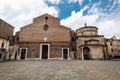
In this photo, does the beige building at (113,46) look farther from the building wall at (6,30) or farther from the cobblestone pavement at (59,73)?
the cobblestone pavement at (59,73)

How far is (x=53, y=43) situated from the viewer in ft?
84.5

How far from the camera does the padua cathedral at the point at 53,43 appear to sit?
23484 mm

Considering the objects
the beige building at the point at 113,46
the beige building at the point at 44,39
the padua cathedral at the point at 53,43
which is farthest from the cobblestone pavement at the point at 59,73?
the beige building at the point at 113,46

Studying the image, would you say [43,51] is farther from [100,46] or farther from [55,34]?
[100,46]

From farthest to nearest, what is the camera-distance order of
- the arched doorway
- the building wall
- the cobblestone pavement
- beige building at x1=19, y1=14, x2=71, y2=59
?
the building wall, beige building at x1=19, y1=14, x2=71, y2=59, the arched doorway, the cobblestone pavement

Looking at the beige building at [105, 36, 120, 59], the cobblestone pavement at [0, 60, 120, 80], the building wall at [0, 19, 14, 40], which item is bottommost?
the cobblestone pavement at [0, 60, 120, 80]

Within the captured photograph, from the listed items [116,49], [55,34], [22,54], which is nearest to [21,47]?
[22,54]

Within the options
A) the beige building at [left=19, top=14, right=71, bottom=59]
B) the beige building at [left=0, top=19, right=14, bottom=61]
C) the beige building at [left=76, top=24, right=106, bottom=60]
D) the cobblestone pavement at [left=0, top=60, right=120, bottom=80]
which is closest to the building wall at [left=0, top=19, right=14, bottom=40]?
the beige building at [left=0, top=19, right=14, bottom=61]

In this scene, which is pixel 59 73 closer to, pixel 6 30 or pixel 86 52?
pixel 86 52

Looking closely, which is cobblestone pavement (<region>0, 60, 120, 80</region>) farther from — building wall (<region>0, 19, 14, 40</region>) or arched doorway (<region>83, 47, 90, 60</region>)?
building wall (<region>0, 19, 14, 40</region>)

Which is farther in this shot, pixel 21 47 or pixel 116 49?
pixel 116 49

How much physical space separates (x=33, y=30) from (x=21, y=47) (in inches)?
199

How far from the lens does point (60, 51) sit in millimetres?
25156

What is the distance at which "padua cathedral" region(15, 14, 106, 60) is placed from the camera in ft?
77.0
